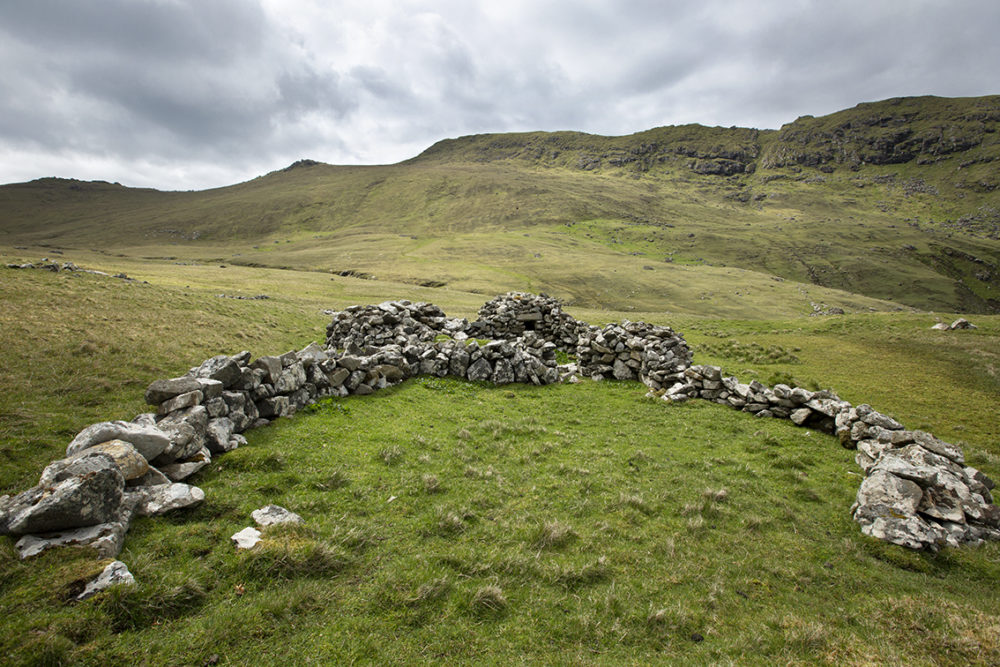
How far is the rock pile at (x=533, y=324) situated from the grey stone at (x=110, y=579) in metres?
26.8

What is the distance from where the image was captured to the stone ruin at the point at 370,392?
25.4 ft

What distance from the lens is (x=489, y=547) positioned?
29.0ft

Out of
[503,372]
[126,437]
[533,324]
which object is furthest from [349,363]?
[533,324]

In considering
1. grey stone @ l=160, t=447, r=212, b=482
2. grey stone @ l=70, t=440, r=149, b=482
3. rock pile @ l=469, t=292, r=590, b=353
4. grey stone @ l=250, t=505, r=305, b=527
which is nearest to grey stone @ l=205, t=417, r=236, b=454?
grey stone @ l=160, t=447, r=212, b=482

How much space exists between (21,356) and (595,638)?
915 inches

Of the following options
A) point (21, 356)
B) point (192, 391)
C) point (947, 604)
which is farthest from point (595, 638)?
point (21, 356)

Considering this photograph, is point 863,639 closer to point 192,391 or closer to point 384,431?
point 384,431

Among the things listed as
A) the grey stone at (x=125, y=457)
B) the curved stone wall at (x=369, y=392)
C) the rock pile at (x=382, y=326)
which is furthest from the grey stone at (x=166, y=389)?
the rock pile at (x=382, y=326)

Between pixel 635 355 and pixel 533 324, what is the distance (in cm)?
1037

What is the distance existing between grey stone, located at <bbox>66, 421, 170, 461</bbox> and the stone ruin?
2 cm

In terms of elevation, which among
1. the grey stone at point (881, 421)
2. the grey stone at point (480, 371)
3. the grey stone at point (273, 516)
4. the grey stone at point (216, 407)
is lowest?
the grey stone at point (881, 421)

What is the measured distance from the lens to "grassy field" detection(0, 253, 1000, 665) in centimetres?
638

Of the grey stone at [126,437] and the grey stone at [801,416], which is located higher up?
the grey stone at [126,437]

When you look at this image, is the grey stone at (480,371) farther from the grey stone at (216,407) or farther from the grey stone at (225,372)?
the grey stone at (216,407)
